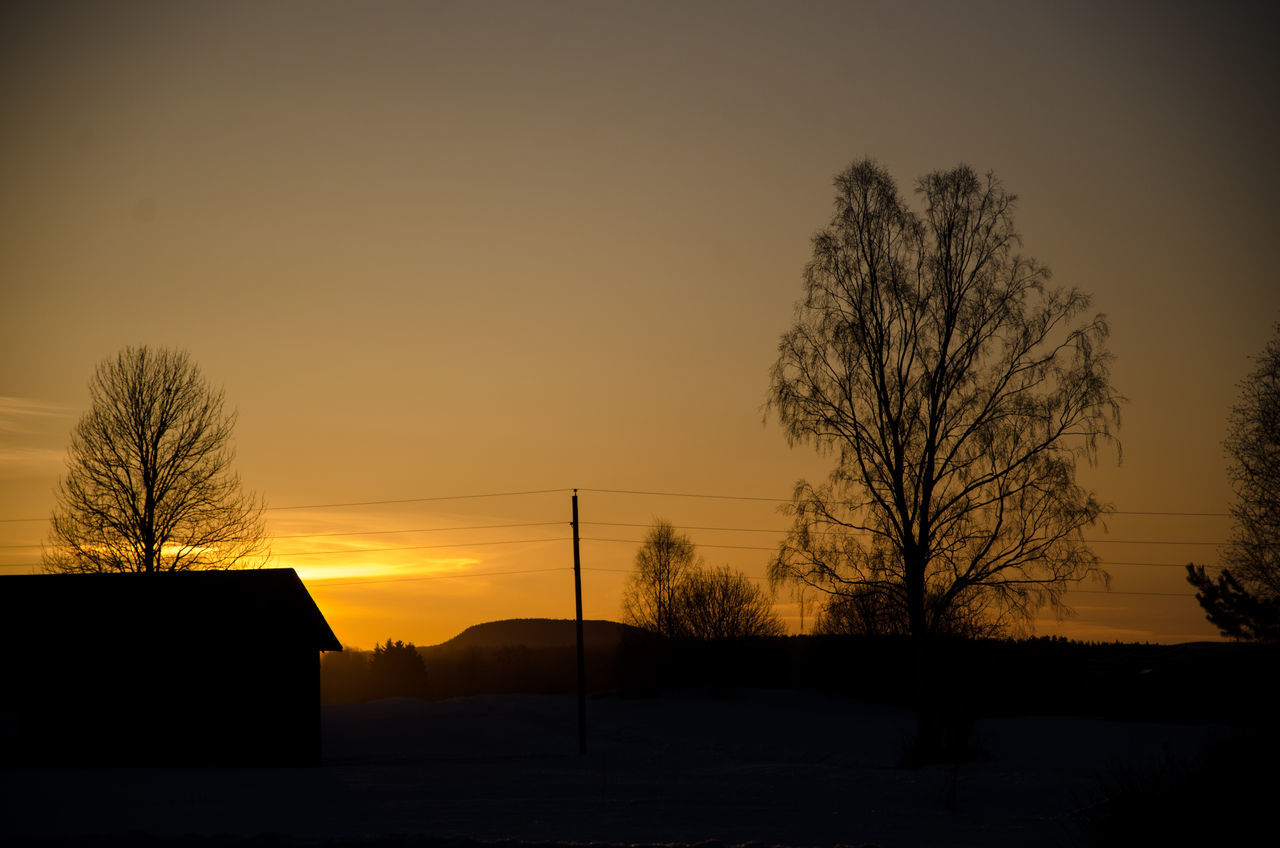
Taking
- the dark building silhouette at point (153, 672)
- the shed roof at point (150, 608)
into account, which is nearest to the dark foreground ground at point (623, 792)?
the dark building silhouette at point (153, 672)

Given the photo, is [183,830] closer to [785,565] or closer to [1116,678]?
[785,565]

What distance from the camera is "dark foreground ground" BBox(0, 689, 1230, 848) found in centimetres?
1516

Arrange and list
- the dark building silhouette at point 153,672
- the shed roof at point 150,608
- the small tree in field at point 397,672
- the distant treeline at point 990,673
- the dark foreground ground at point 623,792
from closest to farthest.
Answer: the dark foreground ground at point 623,792 < the dark building silhouette at point 153,672 < the shed roof at point 150,608 < the distant treeline at point 990,673 < the small tree in field at point 397,672

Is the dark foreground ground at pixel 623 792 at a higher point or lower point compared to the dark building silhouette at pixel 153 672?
lower

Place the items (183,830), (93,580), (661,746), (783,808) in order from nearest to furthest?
(183,830) < (783,808) < (93,580) < (661,746)

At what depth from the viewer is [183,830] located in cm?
1505

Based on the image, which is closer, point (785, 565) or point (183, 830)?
point (183, 830)

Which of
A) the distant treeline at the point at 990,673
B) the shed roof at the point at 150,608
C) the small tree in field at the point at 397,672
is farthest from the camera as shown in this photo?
the small tree in field at the point at 397,672

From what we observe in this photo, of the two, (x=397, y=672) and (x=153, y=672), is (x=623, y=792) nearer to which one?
(x=153, y=672)

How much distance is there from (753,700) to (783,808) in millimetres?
32516

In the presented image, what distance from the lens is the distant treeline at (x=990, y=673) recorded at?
34719mm

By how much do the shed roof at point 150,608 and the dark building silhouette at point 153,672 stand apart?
0.03 m

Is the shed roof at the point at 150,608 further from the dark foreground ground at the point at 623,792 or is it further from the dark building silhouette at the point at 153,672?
the dark foreground ground at the point at 623,792

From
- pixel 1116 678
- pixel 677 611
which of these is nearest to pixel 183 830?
pixel 1116 678
